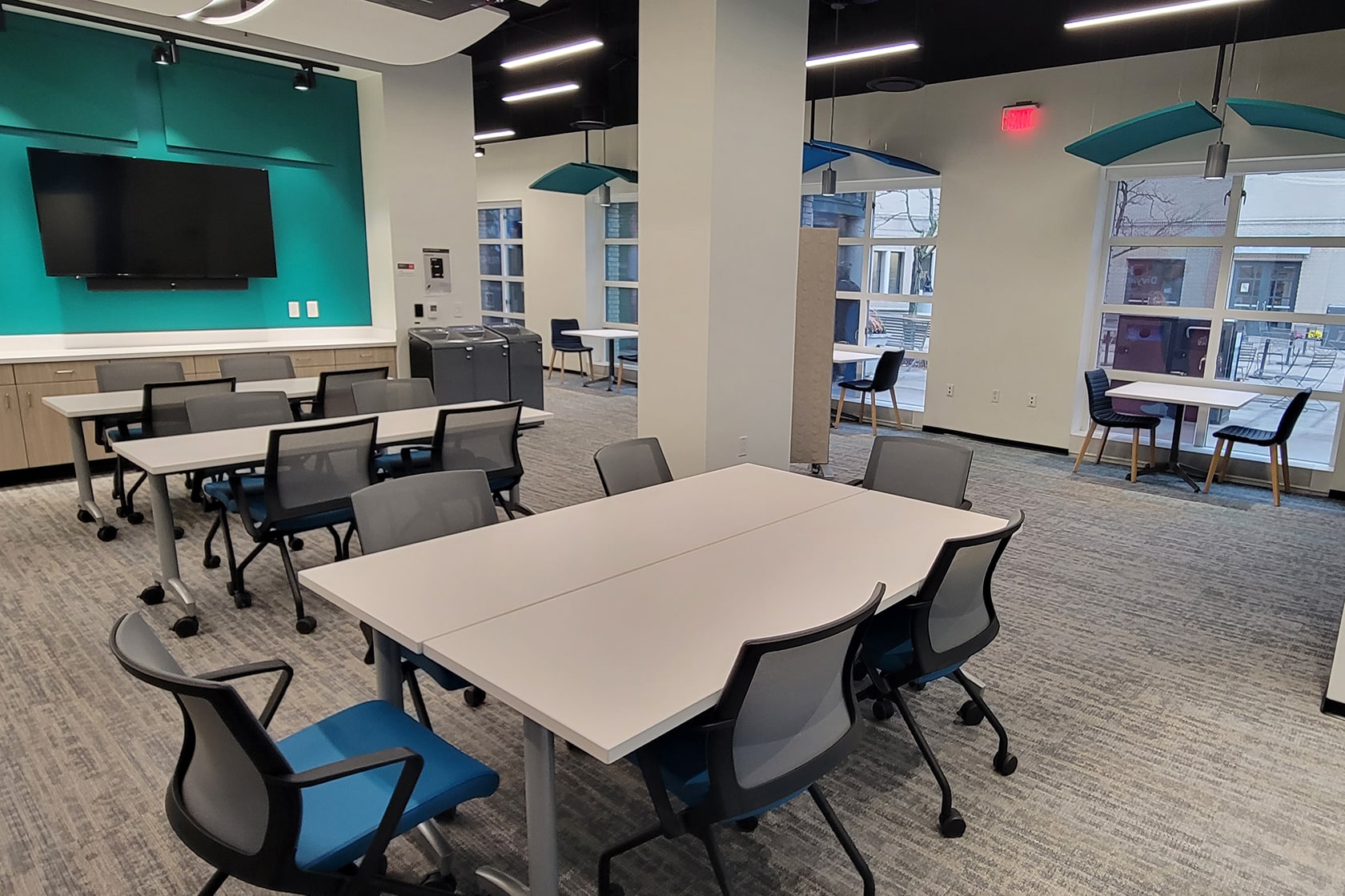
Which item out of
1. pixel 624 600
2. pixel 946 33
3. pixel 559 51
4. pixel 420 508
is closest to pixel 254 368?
pixel 559 51

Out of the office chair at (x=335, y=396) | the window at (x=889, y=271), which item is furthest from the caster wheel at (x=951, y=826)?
the window at (x=889, y=271)

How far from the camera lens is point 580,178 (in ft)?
34.6

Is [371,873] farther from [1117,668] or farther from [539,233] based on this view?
[539,233]

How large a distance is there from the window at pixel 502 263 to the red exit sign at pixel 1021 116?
7460mm

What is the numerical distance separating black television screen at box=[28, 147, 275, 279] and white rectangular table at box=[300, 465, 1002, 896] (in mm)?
5422

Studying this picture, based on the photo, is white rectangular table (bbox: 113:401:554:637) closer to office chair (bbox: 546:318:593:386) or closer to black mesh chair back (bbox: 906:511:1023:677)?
black mesh chair back (bbox: 906:511:1023:677)

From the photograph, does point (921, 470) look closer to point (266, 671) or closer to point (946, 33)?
point (266, 671)

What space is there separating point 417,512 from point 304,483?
128 cm

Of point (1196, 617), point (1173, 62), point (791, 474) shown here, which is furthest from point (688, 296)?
point (1173, 62)

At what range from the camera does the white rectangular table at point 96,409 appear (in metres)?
4.63

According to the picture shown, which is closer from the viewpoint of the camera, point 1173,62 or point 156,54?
point 156,54

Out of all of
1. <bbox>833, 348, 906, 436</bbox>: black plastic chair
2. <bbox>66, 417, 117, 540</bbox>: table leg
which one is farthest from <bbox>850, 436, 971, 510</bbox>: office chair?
<bbox>66, 417, 117, 540</bbox>: table leg

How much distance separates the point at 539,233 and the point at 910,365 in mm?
6084

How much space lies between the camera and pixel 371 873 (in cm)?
161
